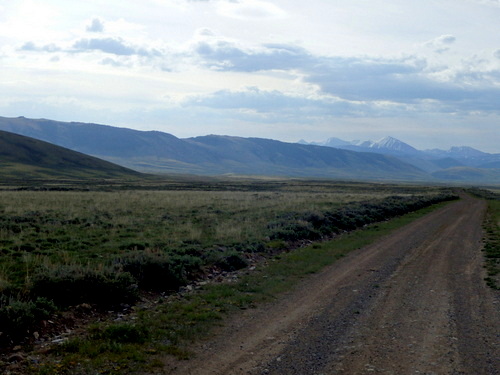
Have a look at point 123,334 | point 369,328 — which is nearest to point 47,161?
point 123,334

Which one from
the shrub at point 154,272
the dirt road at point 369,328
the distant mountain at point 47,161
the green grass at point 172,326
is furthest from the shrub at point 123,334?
the distant mountain at point 47,161

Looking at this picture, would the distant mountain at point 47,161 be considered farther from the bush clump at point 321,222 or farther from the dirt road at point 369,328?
the dirt road at point 369,328

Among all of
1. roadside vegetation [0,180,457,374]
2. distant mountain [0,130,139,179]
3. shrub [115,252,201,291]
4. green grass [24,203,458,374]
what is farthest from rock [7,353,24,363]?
distant mountain [0,130,139,179]

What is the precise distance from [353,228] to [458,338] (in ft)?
59.9

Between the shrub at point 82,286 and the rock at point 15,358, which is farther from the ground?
the shrub at point 82,286

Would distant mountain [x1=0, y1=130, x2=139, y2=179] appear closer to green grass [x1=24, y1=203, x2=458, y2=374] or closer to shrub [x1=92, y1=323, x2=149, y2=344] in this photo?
green grass [x1=24, y1=203, x2=458, y2=374]

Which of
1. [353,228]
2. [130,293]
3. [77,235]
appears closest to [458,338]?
[130,293]

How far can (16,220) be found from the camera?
22812mm

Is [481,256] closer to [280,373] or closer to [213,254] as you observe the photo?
[213,254]

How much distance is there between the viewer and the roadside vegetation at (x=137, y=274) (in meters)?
7.90

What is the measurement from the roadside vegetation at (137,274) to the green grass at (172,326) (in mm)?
21

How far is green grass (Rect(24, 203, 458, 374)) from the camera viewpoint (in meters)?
7.10

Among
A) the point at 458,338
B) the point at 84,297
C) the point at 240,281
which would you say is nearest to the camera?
the point at 458,338

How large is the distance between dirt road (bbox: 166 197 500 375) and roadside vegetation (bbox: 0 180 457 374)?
811 mm
